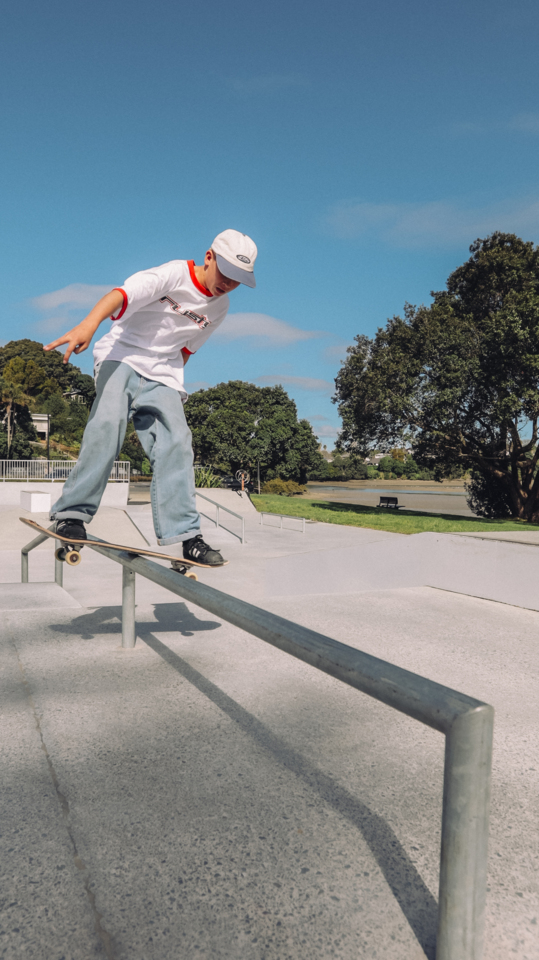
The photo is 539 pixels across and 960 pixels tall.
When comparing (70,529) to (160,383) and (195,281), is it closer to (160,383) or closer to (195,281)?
(160,383)

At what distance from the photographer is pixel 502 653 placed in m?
3.76

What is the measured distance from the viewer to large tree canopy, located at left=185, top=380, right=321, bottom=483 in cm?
5078

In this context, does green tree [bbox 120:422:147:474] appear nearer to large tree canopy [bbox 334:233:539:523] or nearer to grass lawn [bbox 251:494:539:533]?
grass lawn [bbox 251:494:539:533]

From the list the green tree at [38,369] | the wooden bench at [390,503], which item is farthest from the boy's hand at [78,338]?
the green tree at [38,369]

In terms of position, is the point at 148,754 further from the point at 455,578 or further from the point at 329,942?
the point at 455,578

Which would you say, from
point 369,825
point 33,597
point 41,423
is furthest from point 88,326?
point 41,423

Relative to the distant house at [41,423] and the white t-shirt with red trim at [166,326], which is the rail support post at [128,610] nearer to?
the white t-shirt with red trim at [166,326]

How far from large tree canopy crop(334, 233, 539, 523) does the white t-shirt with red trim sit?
20.2 m

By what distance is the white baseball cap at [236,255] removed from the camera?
2785mm

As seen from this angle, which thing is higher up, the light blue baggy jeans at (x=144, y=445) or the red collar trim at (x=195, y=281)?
the red collar trim at (x=195, y=281)

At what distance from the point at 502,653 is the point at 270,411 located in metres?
53.6

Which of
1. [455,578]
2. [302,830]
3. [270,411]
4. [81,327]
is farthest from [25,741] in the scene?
[270,411]

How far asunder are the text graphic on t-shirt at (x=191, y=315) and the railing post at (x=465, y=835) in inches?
95.9

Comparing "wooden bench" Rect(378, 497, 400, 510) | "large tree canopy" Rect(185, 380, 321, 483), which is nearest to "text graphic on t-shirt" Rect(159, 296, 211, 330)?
"wooden bench" Rect(378, 497, 400, 510)
